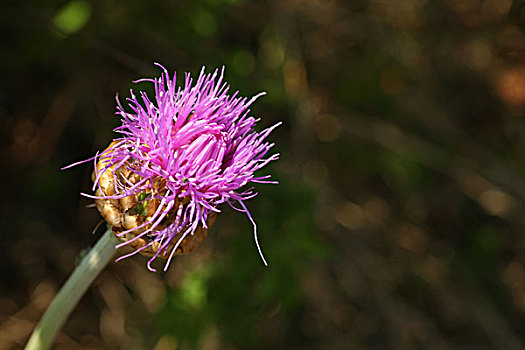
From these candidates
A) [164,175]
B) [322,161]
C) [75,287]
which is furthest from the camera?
[322,161]

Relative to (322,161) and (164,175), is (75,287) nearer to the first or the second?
(164,175)

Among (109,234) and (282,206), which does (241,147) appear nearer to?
(109,234)

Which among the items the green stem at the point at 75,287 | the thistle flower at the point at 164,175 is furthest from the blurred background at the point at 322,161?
the thistle flower at the point at 164,175

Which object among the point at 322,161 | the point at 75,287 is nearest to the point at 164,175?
the point at 75,287

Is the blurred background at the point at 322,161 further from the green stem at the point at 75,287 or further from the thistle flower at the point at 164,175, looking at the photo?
the thistle flower at the point at 164,175

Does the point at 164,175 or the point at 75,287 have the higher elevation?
the point at 164,175

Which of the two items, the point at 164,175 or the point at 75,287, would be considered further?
the point at 75,287

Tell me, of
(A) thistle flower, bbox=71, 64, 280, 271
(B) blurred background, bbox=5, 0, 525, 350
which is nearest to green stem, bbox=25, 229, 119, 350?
(A) thistle flower, bbox=71, 64, 280, 271
